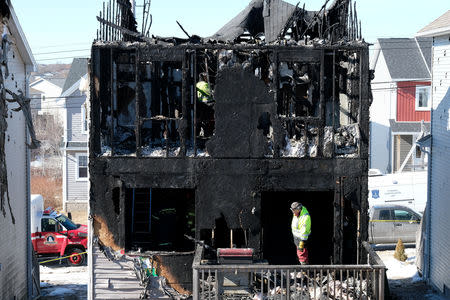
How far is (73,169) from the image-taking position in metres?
36.2

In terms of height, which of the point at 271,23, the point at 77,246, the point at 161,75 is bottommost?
the point at 77,246

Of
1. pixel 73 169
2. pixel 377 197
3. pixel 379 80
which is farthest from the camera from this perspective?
pixel 379 80

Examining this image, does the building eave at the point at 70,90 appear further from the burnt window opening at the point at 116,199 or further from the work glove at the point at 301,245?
the work glove at the point at 301,245

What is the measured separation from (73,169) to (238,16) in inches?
851

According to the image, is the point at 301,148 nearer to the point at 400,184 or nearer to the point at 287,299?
the point at 287,299

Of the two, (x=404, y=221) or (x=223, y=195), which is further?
(x=404, y=221)

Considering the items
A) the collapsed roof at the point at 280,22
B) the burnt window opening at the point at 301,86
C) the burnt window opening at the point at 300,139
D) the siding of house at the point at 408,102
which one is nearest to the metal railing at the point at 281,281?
the burnt window opening at the point at 300,139

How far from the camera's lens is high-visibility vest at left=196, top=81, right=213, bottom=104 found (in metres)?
13.6

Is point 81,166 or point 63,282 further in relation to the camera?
point 81,166

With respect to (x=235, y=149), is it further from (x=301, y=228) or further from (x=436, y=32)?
(x=436, y=32)

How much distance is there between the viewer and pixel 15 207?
1825 cm

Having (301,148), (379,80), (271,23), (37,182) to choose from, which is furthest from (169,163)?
(37,182)

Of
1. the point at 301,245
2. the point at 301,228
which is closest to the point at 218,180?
the point at 301,228

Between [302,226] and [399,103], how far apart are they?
24924 millimetres
